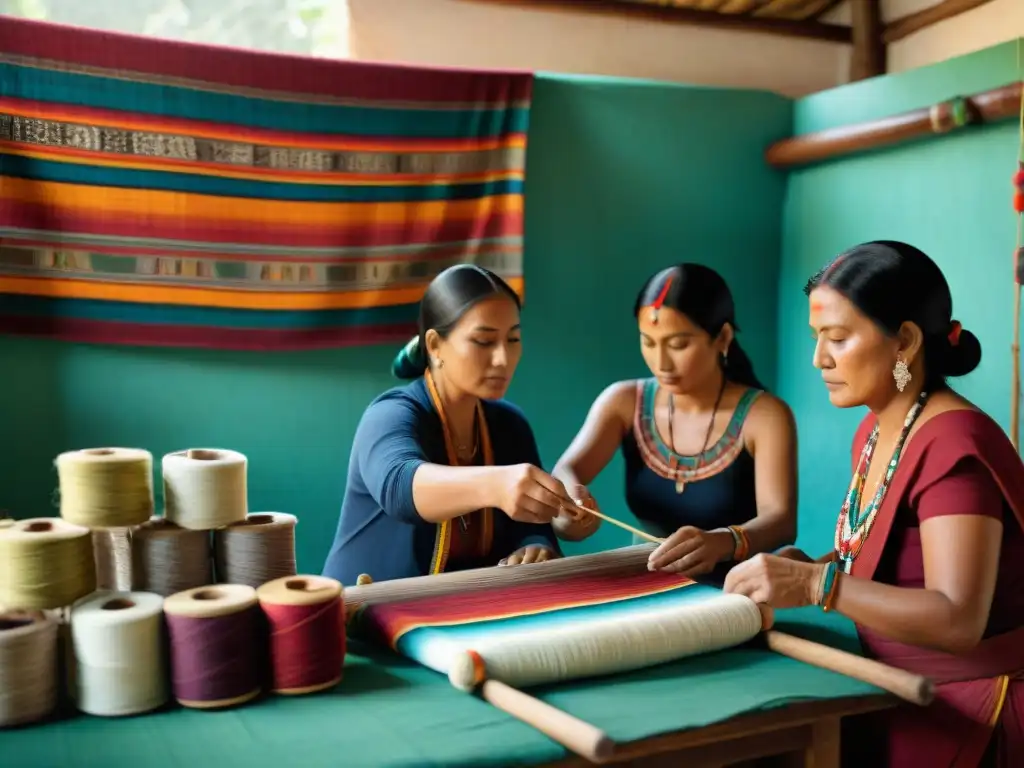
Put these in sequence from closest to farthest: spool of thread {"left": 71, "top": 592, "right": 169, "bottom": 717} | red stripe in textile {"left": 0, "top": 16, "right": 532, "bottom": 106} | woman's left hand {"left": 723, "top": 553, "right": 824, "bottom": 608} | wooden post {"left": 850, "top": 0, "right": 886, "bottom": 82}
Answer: spool of thread {"left": 71, "top": 592, "right": 169, "bottom": 717} < woman's left hand {"left": 723, "top": 553, "right": 824, "bottom": 608} < red stripe in textile {"left": 0, "top": 16, "right": 532, "bottom": 106} < wooden post {"left": 850, "top": 0, "right": 886, "bottom": 82}

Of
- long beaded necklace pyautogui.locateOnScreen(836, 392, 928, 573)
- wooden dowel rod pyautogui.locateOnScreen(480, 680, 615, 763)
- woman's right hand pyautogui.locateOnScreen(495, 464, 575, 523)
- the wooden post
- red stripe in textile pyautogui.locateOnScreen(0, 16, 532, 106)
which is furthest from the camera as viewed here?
the wooden post

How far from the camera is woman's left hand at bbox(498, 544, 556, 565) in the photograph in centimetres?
193

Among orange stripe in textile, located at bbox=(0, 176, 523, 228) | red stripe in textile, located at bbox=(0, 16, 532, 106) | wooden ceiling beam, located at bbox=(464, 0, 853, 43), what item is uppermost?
wooden ceiling beam, located at bbox=(464, 0, 853, 43)

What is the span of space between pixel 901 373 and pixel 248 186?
7.70 feet

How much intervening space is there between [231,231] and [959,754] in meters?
2.64

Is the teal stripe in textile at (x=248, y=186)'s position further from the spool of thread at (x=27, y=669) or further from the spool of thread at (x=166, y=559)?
the spool of thread at (x=27, y=669)

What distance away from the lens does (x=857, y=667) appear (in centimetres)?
135

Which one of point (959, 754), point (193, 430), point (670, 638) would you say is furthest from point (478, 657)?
point (193, 430)

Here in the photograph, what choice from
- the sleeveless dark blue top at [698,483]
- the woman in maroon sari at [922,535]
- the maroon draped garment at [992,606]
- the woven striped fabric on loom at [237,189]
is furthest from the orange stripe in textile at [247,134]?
the maroon draped garment at [992,606]

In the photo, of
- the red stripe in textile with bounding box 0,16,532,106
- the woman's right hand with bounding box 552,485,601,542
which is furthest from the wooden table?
the red stripe in textile with bounding box 0,16,532,106

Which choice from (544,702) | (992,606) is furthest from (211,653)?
(992,606)

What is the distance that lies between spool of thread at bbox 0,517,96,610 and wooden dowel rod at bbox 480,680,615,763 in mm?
584

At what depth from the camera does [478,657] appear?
1.28 meters

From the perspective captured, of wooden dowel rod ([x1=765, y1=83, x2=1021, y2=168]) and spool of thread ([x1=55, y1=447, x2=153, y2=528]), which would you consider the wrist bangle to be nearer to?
spool of thread ([x1=55, y1=447, x2=153, y2=528])
